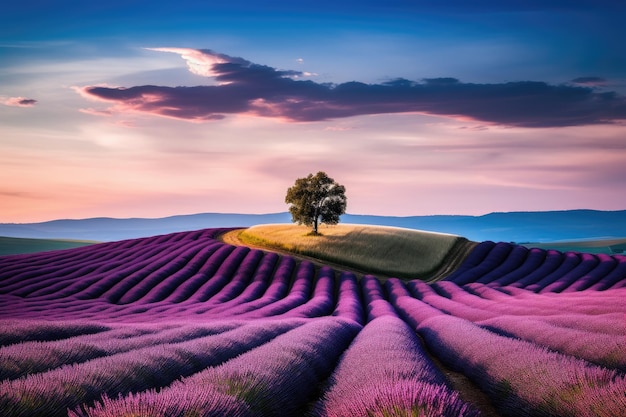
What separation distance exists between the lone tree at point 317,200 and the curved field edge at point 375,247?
1.74 meters

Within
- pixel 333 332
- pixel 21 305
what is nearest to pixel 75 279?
pixel 21 305

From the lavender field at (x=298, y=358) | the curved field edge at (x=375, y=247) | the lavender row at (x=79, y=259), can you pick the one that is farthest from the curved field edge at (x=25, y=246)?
the lavender field at (x=298, y=358)

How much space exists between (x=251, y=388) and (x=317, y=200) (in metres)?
44.6

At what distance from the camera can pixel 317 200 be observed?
49.3 meters

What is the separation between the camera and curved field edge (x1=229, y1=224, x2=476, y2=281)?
142 feet

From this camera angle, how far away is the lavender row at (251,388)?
10.8 feet

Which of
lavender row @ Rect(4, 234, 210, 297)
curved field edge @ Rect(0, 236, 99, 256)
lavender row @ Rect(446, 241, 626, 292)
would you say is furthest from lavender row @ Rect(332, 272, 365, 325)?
curved field edge @ Rect(0, 236, 99, 256)

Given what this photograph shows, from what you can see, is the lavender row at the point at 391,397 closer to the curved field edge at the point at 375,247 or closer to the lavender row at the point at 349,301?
the lavender row at the point at 349,301

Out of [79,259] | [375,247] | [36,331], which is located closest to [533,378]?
[36,331]

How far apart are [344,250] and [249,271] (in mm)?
12227

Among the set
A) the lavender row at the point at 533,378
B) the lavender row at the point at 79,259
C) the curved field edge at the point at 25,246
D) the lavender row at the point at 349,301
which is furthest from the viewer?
the curved field edge at the point at 25,246

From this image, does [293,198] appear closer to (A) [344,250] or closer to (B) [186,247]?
(A) [344,250]

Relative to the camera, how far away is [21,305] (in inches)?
948

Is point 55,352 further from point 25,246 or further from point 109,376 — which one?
point 25,246
